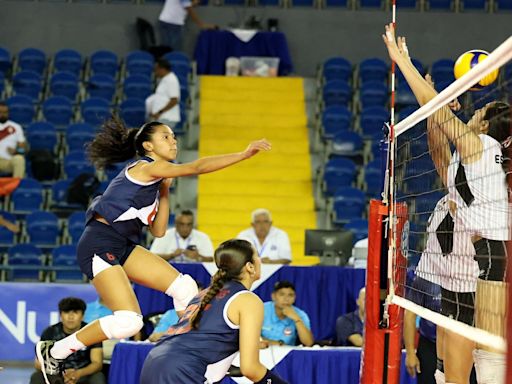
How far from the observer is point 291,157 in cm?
1656

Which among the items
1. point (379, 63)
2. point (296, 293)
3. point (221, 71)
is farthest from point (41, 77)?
point (296, 293)

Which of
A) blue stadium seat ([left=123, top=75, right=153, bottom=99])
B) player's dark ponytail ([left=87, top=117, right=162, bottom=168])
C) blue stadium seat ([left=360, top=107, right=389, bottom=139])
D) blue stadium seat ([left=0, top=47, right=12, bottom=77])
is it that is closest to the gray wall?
blue stadium seat ([left=0, top=47, right=12, bottom=77])

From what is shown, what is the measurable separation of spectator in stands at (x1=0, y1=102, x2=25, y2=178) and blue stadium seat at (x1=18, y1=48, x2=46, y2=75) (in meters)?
3.07

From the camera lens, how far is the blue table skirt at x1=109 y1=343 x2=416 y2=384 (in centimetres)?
819

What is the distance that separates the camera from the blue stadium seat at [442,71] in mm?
17547

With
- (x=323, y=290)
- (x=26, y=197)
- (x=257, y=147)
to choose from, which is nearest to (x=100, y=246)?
(x=257, y=147)

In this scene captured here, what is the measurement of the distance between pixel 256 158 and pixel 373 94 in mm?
2190

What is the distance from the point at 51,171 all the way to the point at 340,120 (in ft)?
15.0

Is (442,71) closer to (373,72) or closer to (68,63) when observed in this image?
(373,72)

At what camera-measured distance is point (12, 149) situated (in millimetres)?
14547

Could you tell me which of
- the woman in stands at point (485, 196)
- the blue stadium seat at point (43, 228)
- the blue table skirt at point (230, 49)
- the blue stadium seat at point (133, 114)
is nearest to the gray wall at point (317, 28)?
the blue table skirt at point (230, 49)

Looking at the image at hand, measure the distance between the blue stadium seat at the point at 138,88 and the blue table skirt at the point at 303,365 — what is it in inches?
354

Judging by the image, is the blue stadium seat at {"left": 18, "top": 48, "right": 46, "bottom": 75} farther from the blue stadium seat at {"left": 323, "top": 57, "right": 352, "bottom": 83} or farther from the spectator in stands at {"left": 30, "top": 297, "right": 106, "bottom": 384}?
the spectator in stands at {"left": 30, "top": 297, "right": 106, "bottom": 384}

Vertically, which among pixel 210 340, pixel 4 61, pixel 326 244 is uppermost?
pixel 4 61
